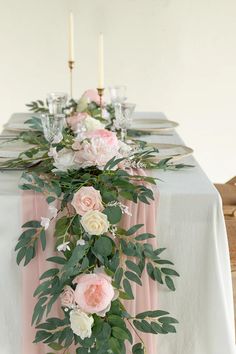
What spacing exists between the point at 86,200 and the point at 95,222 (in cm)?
7

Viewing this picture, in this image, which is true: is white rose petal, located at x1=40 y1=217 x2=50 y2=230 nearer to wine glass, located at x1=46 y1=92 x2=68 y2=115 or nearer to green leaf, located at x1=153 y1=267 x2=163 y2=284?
green leaf, located at x1=153 y1=267 x2=163 y2=284

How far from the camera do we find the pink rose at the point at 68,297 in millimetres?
1892

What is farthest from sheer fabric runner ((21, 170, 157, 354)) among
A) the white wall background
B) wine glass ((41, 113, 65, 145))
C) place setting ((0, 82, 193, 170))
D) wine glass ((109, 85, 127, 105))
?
the white wall background

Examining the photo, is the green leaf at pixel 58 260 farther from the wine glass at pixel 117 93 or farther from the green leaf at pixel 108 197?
the wine glass at pixel 117 93

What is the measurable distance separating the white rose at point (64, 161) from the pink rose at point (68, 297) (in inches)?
12.0

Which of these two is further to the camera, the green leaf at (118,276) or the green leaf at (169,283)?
the green leaf at (169,283)

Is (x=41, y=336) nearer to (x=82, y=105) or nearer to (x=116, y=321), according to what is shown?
(x=116, y=321)

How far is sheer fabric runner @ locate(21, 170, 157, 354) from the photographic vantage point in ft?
6.45

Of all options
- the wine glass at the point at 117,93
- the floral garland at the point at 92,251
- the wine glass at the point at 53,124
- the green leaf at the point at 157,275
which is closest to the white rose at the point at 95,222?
the floral garland at the point at 92,251

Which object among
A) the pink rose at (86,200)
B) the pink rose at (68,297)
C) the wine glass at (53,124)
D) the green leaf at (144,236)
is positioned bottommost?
the pink rose at (68,297)

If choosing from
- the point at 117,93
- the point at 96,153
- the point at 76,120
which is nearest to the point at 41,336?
the point at 96,153

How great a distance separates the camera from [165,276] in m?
2.01

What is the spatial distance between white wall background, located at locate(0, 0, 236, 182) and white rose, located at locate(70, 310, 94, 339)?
11.7ft

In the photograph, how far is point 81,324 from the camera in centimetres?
184
